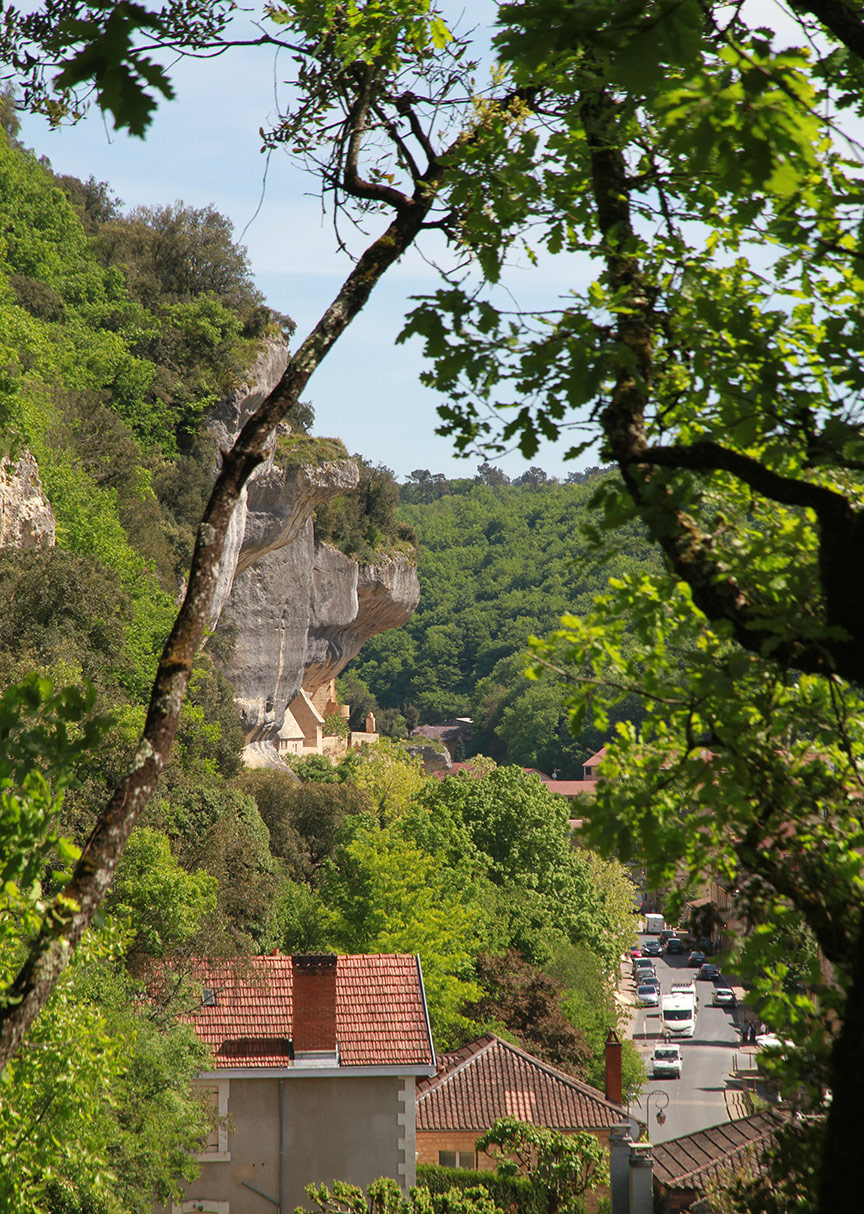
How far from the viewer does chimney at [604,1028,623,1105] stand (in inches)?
900

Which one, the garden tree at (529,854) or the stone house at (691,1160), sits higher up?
the garden tree at (529,854)

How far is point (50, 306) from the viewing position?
31.7 metres

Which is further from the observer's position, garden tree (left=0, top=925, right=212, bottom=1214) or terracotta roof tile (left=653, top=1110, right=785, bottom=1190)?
terracotta roof tile (left=653, top=1110, right=785, bottom=1190)

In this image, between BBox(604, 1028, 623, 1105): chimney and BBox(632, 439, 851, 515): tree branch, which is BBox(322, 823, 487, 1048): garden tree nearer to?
BBox(604, 1028, 623, 1105): chimney

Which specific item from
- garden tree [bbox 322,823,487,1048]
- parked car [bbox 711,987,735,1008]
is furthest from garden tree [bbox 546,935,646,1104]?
parked car [bbox 711,987,735,1008]

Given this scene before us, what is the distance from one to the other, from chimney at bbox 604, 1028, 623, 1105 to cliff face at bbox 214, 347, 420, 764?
55.6 ft

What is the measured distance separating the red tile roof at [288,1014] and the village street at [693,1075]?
6.28 m

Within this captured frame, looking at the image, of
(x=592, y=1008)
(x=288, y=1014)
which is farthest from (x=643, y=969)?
(x=288, y=1014)

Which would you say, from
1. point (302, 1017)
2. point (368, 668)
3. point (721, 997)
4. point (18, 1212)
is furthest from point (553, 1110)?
point (368, 668)

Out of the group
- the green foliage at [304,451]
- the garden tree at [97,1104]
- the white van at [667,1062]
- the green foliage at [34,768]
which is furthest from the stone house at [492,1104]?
the green foliage at [304,451]

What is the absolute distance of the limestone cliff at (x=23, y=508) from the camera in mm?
19609

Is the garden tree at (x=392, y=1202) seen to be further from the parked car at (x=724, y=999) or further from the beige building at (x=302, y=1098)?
the parked car at (x=724, y=999)

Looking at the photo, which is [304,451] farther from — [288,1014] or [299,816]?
[288,1014]

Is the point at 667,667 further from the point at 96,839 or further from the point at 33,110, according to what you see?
the point at 33,110
